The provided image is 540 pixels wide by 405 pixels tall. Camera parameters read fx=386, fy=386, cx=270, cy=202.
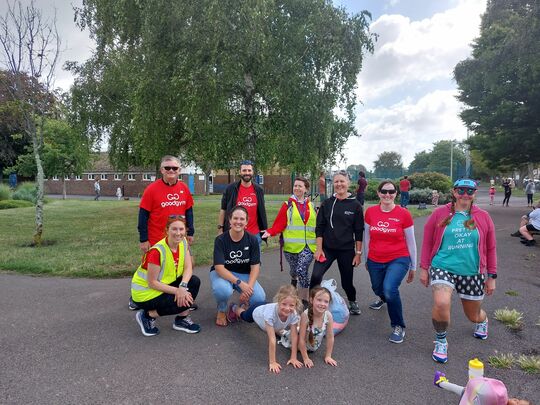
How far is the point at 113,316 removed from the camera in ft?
16.2

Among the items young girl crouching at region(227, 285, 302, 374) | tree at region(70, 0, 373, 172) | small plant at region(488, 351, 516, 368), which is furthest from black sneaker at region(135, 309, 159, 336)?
tree at region(70, 0, 373, 172)

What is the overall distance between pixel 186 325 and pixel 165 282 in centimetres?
58

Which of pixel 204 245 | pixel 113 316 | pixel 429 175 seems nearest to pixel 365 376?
pixel 113 316

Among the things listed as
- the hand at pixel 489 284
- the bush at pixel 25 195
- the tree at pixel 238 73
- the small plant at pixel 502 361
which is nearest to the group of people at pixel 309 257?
the hand at pixel 489 284

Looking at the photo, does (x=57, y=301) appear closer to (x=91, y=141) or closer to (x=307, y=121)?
(x=307, y=121)

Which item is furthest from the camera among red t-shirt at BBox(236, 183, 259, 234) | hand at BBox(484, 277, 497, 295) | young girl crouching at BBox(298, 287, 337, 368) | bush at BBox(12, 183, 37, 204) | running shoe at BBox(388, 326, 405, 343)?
bush at BBox(12, 183, 37, 204)

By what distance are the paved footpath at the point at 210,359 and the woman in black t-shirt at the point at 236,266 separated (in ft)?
1.21

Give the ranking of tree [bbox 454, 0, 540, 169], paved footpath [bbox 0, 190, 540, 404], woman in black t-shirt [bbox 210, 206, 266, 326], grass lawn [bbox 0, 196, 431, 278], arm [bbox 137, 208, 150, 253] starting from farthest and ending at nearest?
tree [bbox 454, 0, 540, 169], grass lawn [bbox 0, 196, 431, 278], arm [bbox 137, 208, 150, 253], woman in black t-shirt [bbox 210, 206, 266, 326], paved footpath [bbox 0, 190, 540, 404]

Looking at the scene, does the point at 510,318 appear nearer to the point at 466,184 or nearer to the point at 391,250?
the point at 391,250

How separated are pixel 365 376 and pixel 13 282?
19.7ft

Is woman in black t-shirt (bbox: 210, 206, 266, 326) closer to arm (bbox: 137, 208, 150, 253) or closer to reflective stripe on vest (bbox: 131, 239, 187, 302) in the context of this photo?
reflective stripe on vest (bbox: 131, 239, 187, 302)

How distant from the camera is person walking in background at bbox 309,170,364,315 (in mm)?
4809

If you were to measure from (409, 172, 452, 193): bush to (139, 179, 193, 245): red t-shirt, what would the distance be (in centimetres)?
2465

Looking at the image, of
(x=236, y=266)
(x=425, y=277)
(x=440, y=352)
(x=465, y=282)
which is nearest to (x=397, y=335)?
(x=440, y=352)
